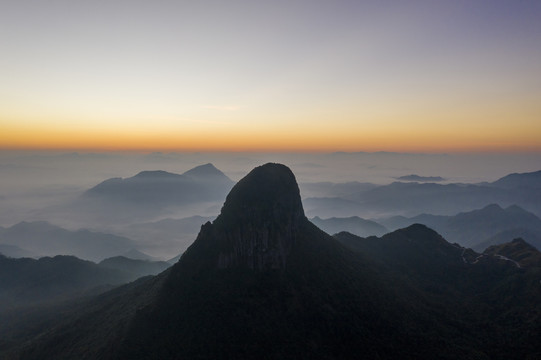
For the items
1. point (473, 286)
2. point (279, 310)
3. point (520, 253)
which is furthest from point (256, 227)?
point (520, 253)

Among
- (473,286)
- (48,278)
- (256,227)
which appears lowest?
(48,278)

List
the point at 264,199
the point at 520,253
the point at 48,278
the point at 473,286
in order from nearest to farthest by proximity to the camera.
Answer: the point at 264,199 < the point at 473,286 < the point at 520,253 < the point at 48,278

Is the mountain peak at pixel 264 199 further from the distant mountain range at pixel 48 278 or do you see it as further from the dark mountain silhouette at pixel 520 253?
the distant mountain range at pixel 48 278

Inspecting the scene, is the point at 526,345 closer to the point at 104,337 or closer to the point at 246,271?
the point at 246,271

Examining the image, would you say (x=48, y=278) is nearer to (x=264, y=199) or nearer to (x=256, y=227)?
(x=256, y=227)

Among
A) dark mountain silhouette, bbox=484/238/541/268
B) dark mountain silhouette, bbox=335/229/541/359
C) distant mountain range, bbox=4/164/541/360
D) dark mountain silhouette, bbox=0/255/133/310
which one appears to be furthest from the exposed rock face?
dark mountain silhouette, bbox=0/255/133/310

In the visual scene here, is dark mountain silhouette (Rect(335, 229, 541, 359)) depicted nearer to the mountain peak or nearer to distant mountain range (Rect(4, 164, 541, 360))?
distant mountain range (Rect(4, 164, 541, 360))
